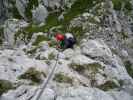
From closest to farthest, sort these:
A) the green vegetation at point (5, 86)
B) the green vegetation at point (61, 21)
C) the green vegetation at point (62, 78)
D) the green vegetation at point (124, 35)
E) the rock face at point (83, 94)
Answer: the rock face at point (83, 94)
the green vegetation at point (5, 86)
the green vegetation at point (62, 78)
the green vegetation at point (124, 35)
the green vegetation at point (61, 21)

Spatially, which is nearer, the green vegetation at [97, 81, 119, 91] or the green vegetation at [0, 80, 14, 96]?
the green vegetation at [0, 80, 14, 96]

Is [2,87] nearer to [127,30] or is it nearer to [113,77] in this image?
[113,77]

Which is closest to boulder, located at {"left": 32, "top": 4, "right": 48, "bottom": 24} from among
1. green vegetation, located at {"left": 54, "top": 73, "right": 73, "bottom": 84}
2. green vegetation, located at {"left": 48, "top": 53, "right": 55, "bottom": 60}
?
green vegetation, located at {"left": 48, "top": 53, "right": 55, "bottom": 60}

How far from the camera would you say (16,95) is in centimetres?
2341

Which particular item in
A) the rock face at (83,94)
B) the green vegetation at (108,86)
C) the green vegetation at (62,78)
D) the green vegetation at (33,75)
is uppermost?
the green vegetation at (33,75)

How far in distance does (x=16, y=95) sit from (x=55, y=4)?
53.1 meters

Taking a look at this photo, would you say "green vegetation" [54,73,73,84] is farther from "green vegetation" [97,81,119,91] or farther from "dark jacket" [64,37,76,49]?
"dark jacket" [64,37,76,49]

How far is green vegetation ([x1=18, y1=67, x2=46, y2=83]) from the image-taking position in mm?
26809

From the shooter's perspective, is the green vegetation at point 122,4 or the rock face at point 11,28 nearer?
the green vegetation at point 122,4

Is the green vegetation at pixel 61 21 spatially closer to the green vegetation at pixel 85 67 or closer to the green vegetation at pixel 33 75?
the green vegetation at pixel 85 67

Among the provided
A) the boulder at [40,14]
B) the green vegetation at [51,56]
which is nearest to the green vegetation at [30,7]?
the boulder at [40,14]

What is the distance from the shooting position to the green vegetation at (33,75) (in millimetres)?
26809

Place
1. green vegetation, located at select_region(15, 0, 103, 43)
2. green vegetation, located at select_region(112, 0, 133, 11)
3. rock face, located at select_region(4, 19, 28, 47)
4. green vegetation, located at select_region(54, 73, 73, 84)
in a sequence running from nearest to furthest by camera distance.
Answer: green vegetation, located at select_region(54, 73, 73, 84), green vegetation, located at select_region(112, 0, 133, 11), green vegetation, located at select_region(15, 0, 103, 43), rock face, located at select_region(4, 19, 28, 47)

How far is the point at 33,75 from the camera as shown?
2736cm
